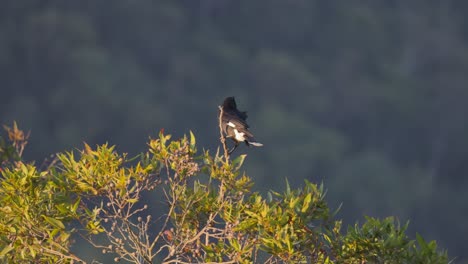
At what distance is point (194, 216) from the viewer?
7812 millimetres

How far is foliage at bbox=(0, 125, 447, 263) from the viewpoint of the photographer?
7.14 m

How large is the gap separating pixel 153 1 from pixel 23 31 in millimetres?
6478

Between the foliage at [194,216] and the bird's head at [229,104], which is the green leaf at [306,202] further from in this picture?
the bird's head at [229,104]

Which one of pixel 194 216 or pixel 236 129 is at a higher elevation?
pixel 236 129

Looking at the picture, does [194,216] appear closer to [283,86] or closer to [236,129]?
[236,129]

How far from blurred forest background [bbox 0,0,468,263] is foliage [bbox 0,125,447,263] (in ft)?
113

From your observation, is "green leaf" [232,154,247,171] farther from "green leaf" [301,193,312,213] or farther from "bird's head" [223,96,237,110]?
"bird's head" [223,96,237,110]

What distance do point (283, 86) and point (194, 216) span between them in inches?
1693

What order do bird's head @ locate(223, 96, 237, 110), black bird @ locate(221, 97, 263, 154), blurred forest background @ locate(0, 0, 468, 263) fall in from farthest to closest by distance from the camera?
blurred forest background @ locate(0, 0, 468, 263)
bird's head @ locate(223, 96, 237, 110)
black bird @ locate(221, 97, 263, 154)

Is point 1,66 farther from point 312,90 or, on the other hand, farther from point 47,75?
point 312,90


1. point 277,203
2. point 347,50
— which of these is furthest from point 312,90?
point 277,203

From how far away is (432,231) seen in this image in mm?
45062

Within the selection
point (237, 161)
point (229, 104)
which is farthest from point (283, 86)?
point (237, 161)

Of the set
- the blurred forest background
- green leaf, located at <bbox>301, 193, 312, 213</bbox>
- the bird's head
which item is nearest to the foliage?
green leaf, located at <bbox>301, 193, 312, 213</bbox>
